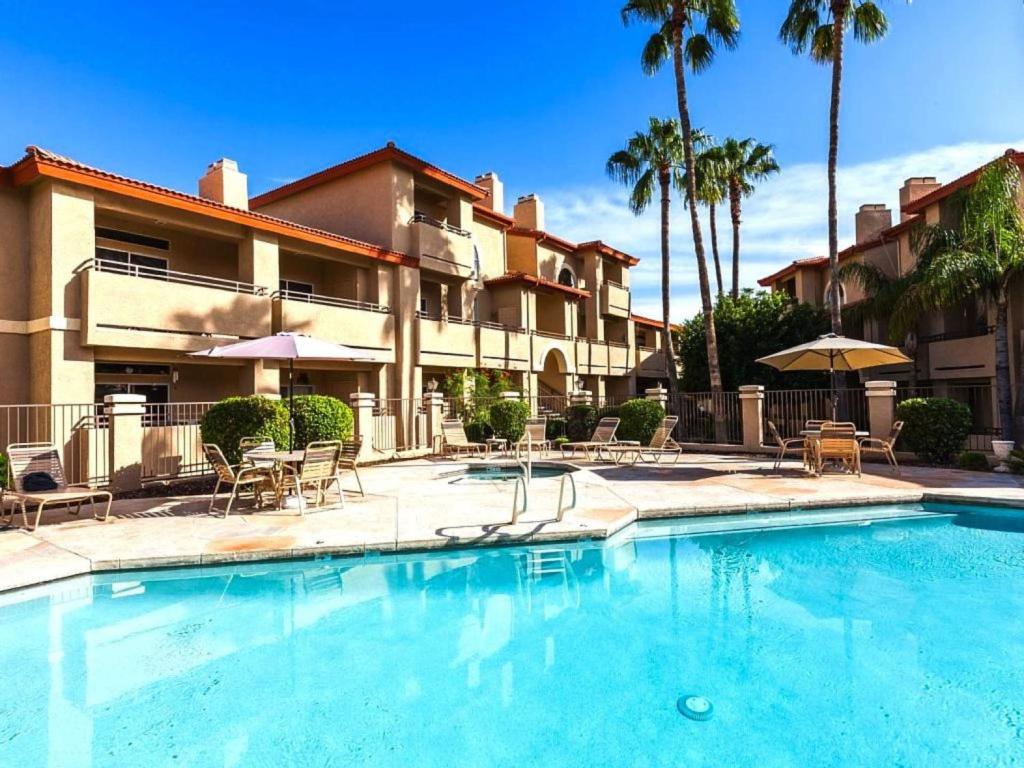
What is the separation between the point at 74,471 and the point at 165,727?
11283mm

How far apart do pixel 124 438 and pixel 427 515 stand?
649 centimetres

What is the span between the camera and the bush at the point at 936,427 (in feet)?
44.4

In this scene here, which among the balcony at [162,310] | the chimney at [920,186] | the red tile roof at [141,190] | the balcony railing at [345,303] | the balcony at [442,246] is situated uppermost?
the chimney at [920,186]

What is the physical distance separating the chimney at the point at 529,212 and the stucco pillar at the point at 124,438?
74.2 feet

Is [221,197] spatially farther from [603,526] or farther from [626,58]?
[603,526]

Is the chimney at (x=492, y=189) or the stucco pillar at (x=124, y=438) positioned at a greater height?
the chimney at (x=492, y=189)

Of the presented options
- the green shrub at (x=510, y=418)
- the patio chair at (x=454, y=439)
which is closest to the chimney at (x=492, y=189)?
the green shrub at (x=510, y=418)

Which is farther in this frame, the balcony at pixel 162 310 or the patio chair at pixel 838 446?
the balcony at pixel 162 310

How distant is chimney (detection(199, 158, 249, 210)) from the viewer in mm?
18375

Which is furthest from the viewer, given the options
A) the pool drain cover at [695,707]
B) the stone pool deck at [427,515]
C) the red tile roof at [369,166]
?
the red tile roof at [369,166]

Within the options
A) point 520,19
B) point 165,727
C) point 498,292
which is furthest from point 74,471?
point 498,292

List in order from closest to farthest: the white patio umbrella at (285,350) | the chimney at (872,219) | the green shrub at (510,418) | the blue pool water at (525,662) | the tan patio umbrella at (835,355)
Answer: the blue pool water at (525,662), the white patio umbrella at (285,350), the tan patio umbrella at (835,355), the green shrub at (510,418), the chimney at (872,219)

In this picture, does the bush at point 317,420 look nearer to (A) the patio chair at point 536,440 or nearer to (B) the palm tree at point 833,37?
(A) the patio chair at point 536,440

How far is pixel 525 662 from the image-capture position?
4.54 metres
